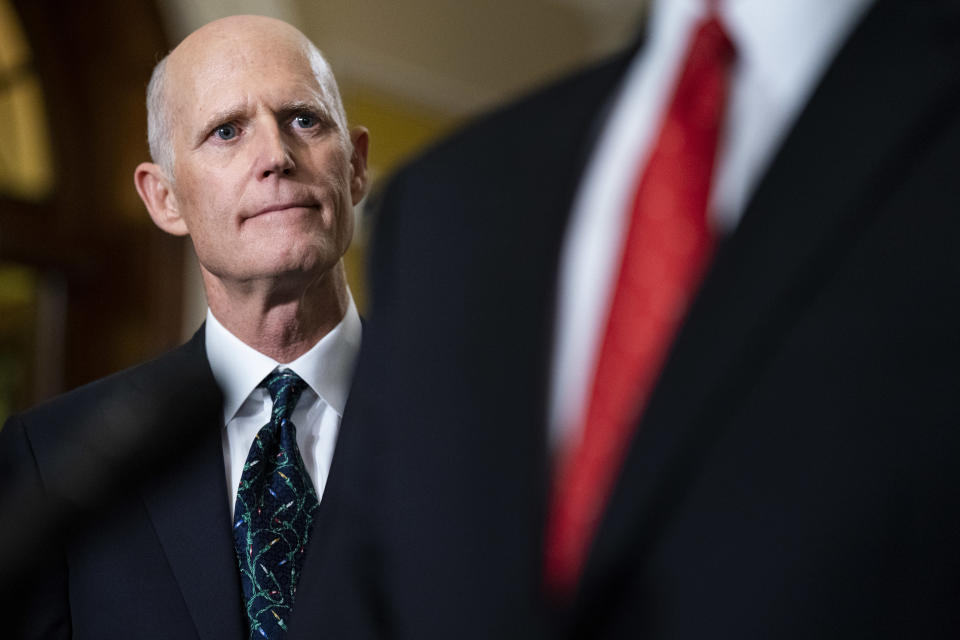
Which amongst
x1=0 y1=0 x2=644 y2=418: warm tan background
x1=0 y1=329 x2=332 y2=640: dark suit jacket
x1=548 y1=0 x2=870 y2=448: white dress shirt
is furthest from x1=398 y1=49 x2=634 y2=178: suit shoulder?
x1=0 y1=0 x2=644 y2=418: warm tan background

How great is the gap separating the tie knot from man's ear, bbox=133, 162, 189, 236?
0.11m

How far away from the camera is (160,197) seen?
27.0 inches

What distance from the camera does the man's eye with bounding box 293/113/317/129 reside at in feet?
2.08

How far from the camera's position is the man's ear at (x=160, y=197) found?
2.21ft

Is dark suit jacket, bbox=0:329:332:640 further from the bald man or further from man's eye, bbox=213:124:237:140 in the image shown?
man's eye, bbox=213:124:237:140

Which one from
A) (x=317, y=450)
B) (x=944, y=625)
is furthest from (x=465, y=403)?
(x=317, y=450)

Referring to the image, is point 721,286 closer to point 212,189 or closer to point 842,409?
point 842,409

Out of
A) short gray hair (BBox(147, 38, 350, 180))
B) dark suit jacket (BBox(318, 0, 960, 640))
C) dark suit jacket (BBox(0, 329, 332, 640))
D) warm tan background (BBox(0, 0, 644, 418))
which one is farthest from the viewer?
warm tan background (BBox(0, 0, 644, 418))

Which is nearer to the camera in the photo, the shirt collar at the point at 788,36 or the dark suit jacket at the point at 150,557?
the shirt collar at the point at 788,36

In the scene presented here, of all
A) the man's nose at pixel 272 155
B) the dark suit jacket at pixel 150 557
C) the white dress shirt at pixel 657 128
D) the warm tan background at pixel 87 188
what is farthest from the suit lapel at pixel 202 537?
the warm tan background at pixel 87 188

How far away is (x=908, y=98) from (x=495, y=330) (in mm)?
145

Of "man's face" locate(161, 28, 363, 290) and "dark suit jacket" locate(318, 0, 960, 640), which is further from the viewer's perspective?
"man's face" locate(161, 28, 363, 290)

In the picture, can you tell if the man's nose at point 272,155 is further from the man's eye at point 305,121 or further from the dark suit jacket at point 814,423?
the dark suit jacket at point 814,423

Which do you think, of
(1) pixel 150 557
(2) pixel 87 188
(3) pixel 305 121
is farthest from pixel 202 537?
(2) pixel 87 188
